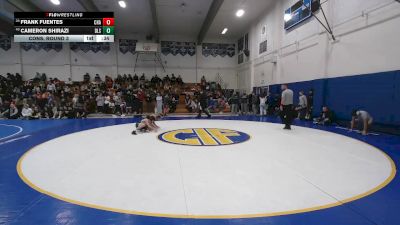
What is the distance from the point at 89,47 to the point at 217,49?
12329 millimetres

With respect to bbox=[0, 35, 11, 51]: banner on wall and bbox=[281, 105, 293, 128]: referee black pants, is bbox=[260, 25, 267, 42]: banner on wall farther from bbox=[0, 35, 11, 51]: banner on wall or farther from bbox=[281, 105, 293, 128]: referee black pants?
bbox=[0, 35, 11, 51]: banner on wall

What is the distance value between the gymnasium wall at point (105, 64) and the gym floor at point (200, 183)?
57.8 feet

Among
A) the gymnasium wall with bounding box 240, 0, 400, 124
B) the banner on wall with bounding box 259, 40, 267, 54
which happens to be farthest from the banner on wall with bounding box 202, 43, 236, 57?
the gymnasium wall with bounding box 240, 0, 400, 124

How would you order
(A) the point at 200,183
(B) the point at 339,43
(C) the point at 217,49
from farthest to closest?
1. (C) the point at 217,49
2. (B) the point at 339,43
3. (A) the point at 200,183

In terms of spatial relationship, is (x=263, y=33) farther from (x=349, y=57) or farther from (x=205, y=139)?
(x=205, y=139)

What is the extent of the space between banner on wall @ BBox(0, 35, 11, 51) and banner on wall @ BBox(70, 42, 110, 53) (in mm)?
5123

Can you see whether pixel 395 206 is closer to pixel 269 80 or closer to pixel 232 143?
pixel 232 143

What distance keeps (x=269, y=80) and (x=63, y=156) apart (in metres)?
14.5

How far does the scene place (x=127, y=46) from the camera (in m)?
22.4

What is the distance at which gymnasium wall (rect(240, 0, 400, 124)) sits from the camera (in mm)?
7742

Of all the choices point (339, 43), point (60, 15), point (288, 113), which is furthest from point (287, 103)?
point (60, 15)

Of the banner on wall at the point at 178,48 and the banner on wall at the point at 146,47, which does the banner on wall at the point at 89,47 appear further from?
the banner on wall at the point at 178,48

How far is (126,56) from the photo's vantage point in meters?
22.4
